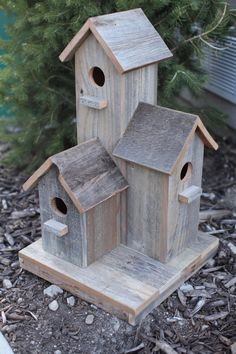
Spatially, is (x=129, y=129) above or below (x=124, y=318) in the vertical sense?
above

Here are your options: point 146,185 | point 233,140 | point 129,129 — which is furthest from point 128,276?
point 233,140

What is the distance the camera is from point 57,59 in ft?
13.6

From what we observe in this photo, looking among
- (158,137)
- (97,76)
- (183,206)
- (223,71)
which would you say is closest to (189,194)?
(183,206)

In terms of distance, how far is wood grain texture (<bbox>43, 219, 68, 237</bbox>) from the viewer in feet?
10.3

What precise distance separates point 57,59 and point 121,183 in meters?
1.38

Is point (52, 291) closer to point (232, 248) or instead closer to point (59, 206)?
point (59, 206)

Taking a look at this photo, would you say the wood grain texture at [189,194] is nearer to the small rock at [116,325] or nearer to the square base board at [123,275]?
the square base board at [123,275]

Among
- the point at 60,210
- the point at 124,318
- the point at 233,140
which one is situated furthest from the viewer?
the point at 233,140

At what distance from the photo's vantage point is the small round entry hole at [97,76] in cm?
320

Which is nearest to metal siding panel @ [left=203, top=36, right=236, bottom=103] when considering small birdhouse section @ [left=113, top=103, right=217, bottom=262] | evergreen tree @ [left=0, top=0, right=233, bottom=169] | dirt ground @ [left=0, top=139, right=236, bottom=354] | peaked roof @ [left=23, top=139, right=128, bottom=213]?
evergreen tree @ [left=0, top=0, right=233, bottom=169]

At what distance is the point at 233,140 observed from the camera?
16.9 ft

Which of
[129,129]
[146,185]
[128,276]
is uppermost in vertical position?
[129,129]

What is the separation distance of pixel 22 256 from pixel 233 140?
2.50 metres

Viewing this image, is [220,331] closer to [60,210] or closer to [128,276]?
[128,276]
